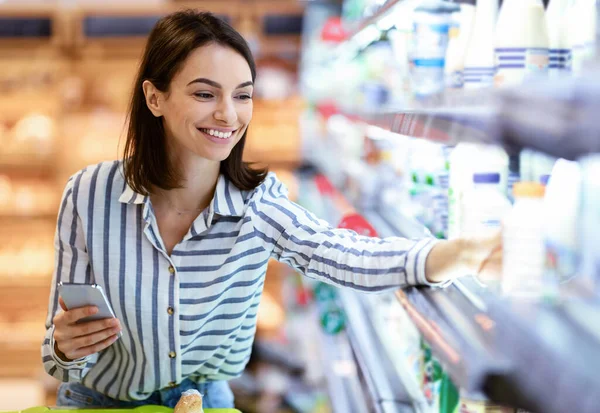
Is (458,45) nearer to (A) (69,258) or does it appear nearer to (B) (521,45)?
(B) (521,45)

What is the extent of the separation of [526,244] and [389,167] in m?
1.78

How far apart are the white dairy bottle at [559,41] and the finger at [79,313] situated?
0.92 m

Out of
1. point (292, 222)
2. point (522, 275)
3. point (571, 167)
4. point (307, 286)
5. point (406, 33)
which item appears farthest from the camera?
point (307, 286)

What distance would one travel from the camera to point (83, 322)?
157 centimetres

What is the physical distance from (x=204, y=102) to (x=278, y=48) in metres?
4.09

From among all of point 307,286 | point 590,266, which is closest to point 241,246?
point 590,266

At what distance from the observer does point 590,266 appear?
42.6 inches

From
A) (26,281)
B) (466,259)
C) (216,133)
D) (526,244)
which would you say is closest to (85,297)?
(216,133)

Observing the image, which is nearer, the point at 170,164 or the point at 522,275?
the point at 522,275

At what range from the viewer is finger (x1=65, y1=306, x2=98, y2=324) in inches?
60.1

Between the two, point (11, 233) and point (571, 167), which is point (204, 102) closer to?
point (571, 167)

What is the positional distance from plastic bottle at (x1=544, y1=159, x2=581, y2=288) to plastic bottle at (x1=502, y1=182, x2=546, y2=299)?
0.14 feet

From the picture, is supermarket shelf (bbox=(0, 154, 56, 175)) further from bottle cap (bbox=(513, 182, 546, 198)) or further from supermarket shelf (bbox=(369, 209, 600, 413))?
bottle cap (bbox=(513, 182, 546, 198))

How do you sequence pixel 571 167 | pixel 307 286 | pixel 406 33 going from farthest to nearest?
1. pixel 307 286
2. pixel 406 33
3. pixel 571 167
